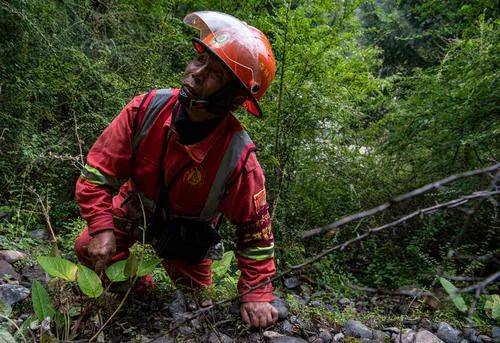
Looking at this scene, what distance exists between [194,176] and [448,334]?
2042 mm

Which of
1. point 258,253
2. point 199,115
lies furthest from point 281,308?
point 199,115

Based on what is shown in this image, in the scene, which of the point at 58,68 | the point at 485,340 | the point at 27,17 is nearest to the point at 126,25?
the point at 58,68

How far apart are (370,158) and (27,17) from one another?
4632 millimetres

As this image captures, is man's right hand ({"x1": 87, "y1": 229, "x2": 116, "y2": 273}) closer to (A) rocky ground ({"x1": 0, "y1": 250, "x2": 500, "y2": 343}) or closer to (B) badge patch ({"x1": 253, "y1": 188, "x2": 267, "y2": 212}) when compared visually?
(A) rocky ground ({"x1": 0, "y1": 250, "x2": 500, "y2": 343})

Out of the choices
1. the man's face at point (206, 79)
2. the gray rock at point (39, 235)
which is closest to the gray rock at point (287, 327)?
the man's face at point (206, 79)

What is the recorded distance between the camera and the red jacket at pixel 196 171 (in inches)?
112

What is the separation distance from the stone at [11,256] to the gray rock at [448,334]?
128 inches

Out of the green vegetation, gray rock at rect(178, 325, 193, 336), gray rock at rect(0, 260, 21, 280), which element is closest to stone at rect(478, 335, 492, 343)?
the green vegetation

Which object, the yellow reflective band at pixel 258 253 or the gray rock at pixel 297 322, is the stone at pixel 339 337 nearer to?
the gray rock at pixel 297 322

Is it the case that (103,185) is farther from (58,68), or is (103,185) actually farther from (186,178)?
(58,68)

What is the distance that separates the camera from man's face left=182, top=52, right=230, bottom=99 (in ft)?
9.05

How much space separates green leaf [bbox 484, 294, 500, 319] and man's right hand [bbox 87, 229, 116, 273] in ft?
7.94

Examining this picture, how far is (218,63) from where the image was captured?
8.98 feet

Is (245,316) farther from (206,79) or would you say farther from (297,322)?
(206,79)
